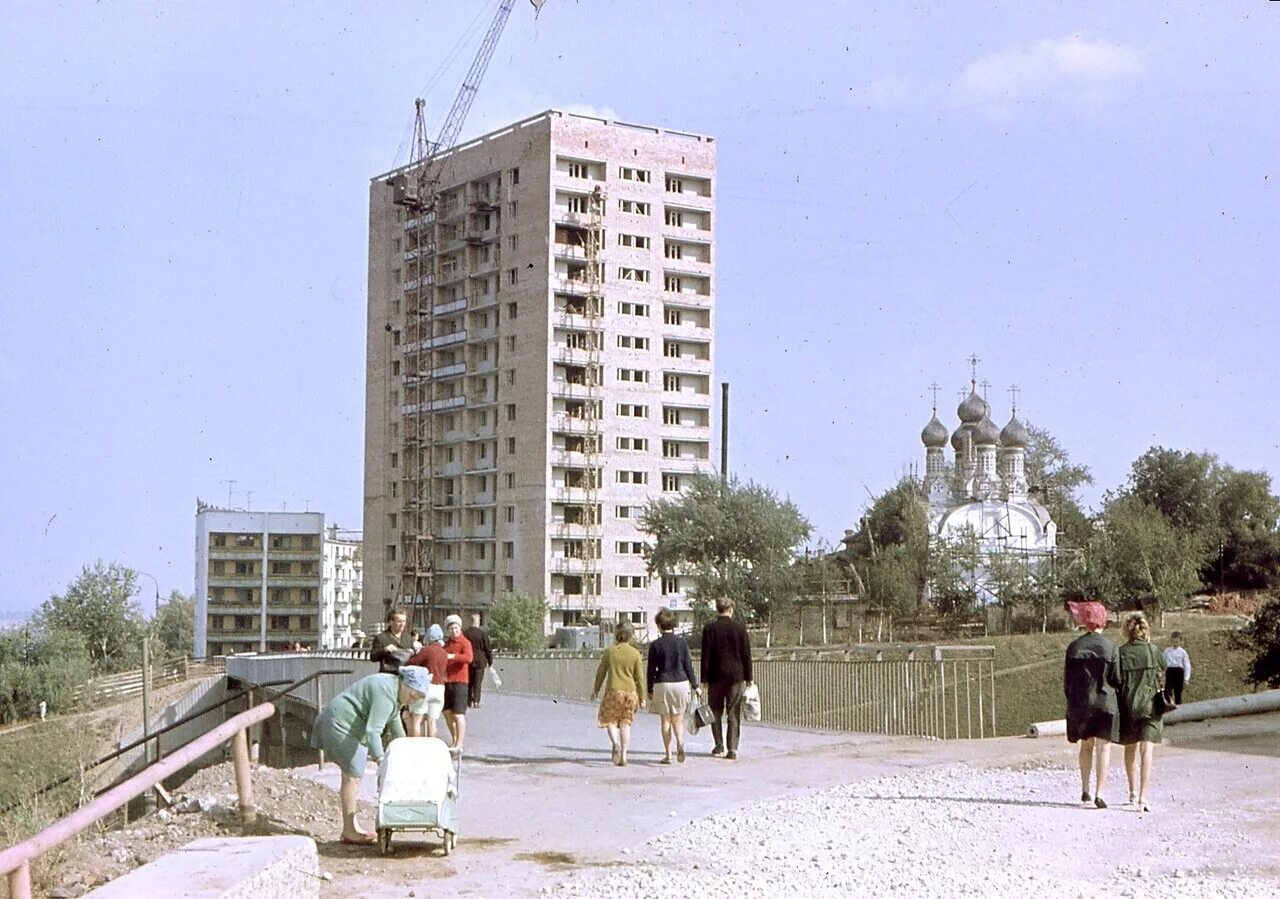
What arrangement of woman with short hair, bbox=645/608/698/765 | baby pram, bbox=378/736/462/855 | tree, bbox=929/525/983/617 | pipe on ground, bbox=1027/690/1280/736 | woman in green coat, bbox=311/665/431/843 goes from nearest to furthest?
baby pram, bbox=378/736/462/855 → woman in green coat, bbox=311/665/431/843 → woman with short hair, bbox=645/608/698/765 → pipe on ground, bbox=1027/690/1280/736 → tree, bbox=929/525/983/617

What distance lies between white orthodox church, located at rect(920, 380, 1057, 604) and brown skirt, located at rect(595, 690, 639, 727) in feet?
228

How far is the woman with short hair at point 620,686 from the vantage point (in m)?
17.1

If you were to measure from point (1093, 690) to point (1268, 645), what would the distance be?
79.2ft

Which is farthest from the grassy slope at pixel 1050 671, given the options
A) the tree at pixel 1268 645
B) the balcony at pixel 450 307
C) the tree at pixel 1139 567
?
the balcony at pixel 450 307

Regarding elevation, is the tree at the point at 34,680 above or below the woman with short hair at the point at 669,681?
below

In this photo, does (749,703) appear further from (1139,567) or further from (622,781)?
(1139,567)

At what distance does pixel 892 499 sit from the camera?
110 meters

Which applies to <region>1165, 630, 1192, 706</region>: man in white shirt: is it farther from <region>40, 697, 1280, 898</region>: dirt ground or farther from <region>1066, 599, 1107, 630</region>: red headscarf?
<region>1066, 599, 1107, 630</region>: red headscarf

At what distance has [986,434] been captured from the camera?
11056 cm

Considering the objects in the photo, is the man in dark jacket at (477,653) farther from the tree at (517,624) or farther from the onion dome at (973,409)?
the onion dome at (973,409)

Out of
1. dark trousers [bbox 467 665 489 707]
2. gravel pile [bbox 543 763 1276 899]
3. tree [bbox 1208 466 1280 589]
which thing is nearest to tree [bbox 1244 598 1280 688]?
dark trousers [bbox 467 665 489 707]

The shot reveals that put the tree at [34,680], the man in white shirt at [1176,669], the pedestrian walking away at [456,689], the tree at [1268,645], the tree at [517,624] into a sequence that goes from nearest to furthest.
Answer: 1. the pedestrian walking away at [456,689]
2. the man in white shirt at [1176,669]
3. the tree at [1268,645]
4. the tree at [34,680]
5. the tree at [517,624]

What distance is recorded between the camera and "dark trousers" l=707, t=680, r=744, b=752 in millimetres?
17625

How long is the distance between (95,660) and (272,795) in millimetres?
73971
